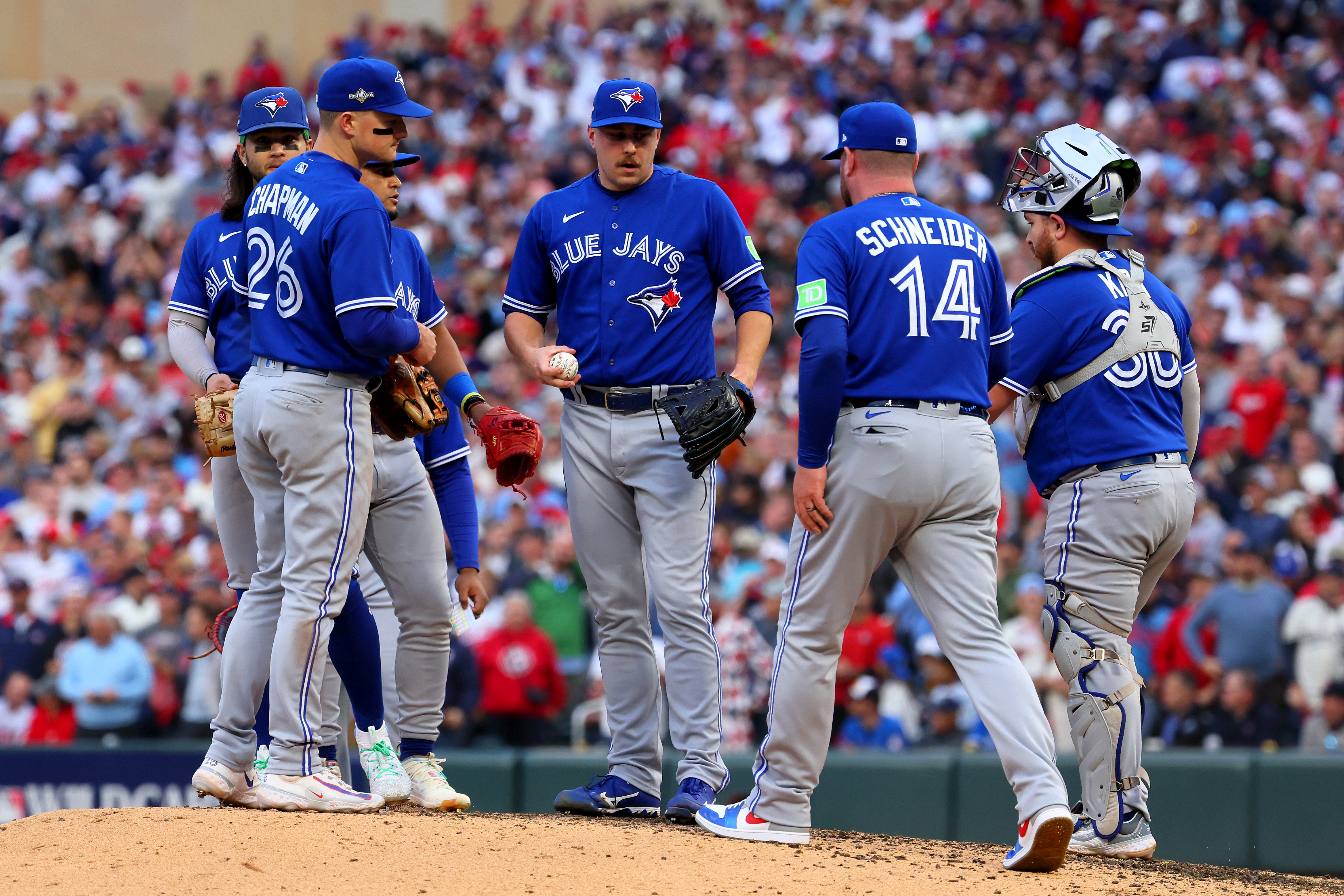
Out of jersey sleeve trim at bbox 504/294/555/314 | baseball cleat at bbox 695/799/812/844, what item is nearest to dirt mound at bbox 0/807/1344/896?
baseball cleat at bbox 695/799/812/844

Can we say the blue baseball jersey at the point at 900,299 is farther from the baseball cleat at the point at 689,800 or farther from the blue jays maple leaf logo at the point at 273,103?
the blue jays maple leaf logo at the point at 273,103

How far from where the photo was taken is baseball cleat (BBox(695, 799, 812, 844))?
4.38 metres

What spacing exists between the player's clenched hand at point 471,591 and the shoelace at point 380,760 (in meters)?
0.63

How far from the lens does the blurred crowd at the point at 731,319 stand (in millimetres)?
9312

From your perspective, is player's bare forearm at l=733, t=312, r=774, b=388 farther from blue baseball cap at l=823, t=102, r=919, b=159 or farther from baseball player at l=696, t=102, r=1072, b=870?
blue baseball cap at l=823, t=102, r=919, b=159

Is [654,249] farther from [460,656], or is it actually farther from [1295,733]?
[1295,733]

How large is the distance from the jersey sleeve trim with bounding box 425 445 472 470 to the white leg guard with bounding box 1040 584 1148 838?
2.21 meters

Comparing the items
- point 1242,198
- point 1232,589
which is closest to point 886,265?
point 1232,589

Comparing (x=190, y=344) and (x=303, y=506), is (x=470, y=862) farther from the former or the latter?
(x=190, y=344)

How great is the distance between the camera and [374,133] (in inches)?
183

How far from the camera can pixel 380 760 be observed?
195 inches

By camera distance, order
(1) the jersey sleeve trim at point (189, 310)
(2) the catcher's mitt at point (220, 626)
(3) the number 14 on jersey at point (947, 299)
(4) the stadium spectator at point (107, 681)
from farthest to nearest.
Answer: (4) the stadium spectator at point (107, 681), (2) the catcher's mitt at point (220, 626), (1) the jersey sleeve trim at point (189, 310), (3) the number 14 on jersey at point (947, 299)

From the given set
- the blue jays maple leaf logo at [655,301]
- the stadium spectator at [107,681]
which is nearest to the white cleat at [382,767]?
the blue jays maple leaf logo at [655,301]

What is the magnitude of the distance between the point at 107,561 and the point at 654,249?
778cm
